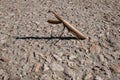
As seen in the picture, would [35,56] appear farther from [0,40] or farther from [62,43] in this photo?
[0,40]

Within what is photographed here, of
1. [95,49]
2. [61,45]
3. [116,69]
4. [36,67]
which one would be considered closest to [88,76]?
[116,69]

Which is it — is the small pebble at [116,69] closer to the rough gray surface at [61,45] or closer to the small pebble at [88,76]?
the rough gray surface at [61,45]

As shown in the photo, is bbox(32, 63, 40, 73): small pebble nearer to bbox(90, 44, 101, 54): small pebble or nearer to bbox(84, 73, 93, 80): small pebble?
bbox(84, 73, 93, 80): small pebble

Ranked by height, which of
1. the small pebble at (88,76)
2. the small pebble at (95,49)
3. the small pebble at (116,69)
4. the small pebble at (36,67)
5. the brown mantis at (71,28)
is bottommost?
the small pebble at (36,67)

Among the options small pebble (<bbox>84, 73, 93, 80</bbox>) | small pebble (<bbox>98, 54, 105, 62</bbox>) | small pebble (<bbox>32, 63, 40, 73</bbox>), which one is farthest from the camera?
small pebble (<bbox>98, 54, 105, 62</bbox>)

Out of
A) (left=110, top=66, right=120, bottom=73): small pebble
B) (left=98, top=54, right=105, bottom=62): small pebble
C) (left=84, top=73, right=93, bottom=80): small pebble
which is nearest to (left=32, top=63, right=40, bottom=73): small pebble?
(left=84, top=73, right=93, bottom=80): small pebble

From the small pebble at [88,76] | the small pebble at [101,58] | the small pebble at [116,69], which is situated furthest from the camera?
the small pebble at [101,58]

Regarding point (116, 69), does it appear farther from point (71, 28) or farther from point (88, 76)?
point (71, 28)

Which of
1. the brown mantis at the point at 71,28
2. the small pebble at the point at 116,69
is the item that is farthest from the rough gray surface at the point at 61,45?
the brown mantis at the point at 71,28
